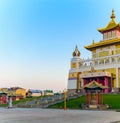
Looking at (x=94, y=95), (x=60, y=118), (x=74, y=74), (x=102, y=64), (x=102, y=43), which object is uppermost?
(x=102, y=43)

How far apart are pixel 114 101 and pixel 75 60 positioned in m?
29.7

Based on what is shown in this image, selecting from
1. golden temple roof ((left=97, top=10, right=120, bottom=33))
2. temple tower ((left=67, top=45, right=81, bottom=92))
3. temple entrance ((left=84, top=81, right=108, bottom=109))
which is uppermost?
golden temple roof ((left=97, top=10, right=120, bottom=33))

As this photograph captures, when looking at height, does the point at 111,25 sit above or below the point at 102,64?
above

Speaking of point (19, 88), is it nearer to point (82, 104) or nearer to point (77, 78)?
point (77, 78)

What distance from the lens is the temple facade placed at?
5420cm

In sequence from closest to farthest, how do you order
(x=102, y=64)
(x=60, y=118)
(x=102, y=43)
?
(x=60, y=118) < (x=102, y=64) < (x=102, y=43)

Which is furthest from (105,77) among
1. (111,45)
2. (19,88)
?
(19,88)

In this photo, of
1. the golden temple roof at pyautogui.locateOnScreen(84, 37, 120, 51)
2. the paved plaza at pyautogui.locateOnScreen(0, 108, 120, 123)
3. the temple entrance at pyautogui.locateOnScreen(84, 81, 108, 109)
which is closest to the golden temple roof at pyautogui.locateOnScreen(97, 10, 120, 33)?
the golden temple roof at pyautogui.locateOnScreen(84, 37, 120, 51)

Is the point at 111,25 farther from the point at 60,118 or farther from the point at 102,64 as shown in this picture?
the point at 60,118

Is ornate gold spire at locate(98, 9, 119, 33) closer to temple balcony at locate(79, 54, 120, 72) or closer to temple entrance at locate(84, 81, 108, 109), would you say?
temple balcony at locate(79, 54, 120, 72)

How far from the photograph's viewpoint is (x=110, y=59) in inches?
2263

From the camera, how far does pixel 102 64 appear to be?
58.6 meters

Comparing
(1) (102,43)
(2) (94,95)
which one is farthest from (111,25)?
(2) (94,95)

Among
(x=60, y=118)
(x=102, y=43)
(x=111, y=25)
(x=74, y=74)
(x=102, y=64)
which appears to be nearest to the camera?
(x=60, y=118)
